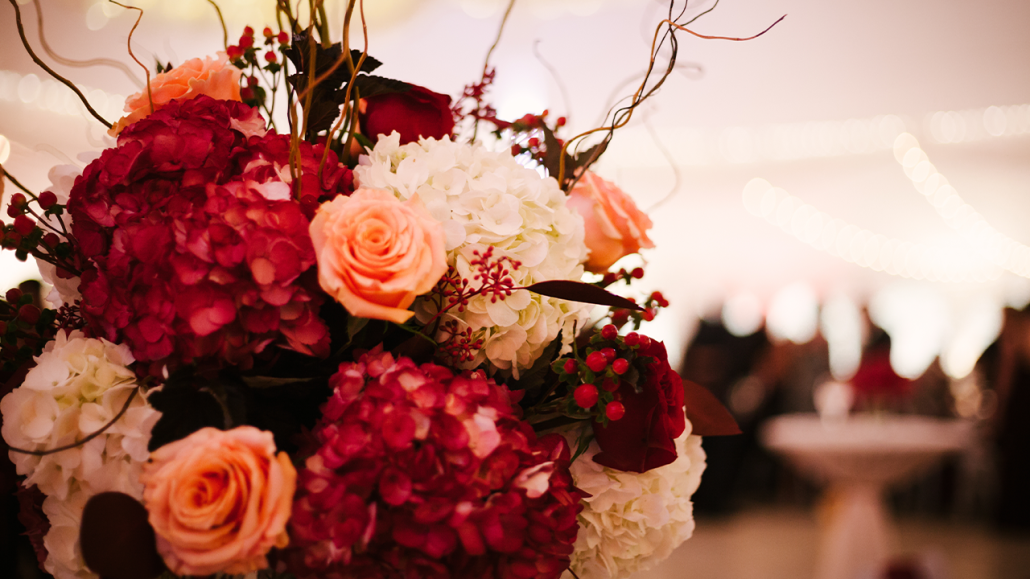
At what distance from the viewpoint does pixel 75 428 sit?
0.49 metres

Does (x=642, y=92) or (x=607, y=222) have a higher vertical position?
(x=642, y=92)

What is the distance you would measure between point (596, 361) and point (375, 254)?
18 cm

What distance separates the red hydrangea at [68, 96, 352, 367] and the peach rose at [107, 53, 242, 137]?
74 mm

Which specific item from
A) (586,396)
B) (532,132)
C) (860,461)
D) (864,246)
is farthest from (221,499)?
(864,246)

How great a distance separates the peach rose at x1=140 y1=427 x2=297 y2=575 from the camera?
1.27 ft

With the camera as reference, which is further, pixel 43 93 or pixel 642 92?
pixel 43 93

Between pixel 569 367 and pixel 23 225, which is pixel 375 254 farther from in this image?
pixel 23 225

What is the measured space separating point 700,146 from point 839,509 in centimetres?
410

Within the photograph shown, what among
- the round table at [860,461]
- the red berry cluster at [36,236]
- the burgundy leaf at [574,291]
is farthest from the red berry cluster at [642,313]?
the round table at [860,461]

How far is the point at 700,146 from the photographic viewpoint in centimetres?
668

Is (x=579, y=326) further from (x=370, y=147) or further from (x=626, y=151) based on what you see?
(x=626, y=151)

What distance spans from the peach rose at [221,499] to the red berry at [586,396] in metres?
0.20

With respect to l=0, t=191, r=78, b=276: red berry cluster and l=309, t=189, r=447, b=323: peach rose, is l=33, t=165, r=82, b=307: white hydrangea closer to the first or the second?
l=0, t=191, r=78, b=276: red berry cluster

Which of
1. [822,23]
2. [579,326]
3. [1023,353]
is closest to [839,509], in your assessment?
[1023,353]
